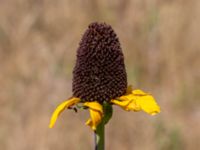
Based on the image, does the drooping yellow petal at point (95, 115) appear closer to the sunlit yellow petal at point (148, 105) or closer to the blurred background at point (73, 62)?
the sunlit yellow petal at point (148, 105)

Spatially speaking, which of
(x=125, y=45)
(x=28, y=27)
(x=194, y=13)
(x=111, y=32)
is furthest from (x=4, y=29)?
(x=111, y=32)

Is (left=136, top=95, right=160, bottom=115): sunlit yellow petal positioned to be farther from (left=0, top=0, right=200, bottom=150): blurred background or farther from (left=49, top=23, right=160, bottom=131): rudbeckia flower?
(left=0, top=0, right=200, bottom=150): blurred background

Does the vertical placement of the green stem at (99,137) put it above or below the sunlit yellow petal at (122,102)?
below

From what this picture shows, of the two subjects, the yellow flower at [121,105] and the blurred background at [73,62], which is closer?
the yellow flower at [121,105]

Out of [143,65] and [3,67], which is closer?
[143,65]

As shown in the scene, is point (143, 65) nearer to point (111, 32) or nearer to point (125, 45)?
point (125, 45)

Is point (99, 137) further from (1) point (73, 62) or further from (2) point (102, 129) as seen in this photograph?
(1) point (73, 62)

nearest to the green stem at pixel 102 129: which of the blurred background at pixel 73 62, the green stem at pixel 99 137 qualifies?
the green stem at pixel 99 137
